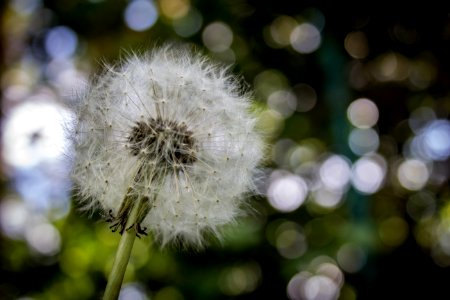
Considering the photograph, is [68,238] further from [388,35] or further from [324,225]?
[388,35]

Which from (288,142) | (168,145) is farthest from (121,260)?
(288,142)

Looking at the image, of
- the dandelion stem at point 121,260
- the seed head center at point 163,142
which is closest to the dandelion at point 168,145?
the seed head center at point 163,142

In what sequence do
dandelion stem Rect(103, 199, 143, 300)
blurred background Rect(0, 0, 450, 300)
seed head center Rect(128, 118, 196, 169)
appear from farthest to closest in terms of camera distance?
blurred background Rect(0, 0, 450, 300) < seed head center Rect(128, 118, 196, 169) < dandelion stem Rect(103, 199, 143, 300)

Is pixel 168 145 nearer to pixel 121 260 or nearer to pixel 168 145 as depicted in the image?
pixel 168 145

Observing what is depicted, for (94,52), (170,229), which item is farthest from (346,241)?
(94,52)

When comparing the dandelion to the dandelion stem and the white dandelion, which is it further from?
the dandelion stem

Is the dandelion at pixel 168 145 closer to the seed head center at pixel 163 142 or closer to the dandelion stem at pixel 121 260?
the seed head center at pixel 163 142

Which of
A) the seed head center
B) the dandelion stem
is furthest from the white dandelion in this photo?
the dandelion stem
